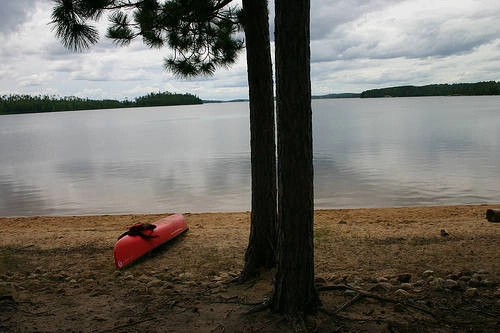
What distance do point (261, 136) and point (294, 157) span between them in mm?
1407

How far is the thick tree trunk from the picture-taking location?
4766mm

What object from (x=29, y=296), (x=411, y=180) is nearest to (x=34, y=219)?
(x=29, y=296)

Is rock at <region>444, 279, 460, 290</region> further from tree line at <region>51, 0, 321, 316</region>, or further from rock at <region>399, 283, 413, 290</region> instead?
tree line at <region>51, 0, 321, 316</region>

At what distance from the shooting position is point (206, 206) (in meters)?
13.5

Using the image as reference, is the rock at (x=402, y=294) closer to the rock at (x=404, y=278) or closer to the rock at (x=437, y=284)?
the rock at (x=437, y=284)

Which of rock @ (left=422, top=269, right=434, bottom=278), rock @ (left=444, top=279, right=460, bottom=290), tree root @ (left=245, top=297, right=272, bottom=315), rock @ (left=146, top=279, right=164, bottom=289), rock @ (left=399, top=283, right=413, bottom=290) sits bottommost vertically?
rock @ (left=146, top=279, right=164, bottom=289)

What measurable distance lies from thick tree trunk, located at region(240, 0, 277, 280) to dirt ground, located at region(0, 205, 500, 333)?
0.38 metres

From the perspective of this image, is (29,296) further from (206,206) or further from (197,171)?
(197,171)

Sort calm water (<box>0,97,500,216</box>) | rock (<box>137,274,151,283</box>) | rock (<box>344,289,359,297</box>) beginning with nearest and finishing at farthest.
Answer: rock (<box>344,289,359,297</box>) < rock (<box>137,274,151,283</box>) < calm water (<box>0,97,500,216</box>)

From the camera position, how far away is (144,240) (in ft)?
22.6

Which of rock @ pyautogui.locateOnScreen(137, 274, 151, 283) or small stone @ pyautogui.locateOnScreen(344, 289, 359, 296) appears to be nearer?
small stone @ pyautogui.locateOnScreen(344, 289, 359, 296)

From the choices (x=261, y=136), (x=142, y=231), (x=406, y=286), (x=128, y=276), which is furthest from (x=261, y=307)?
(x=142, y=231)

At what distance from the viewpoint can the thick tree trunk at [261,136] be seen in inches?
188

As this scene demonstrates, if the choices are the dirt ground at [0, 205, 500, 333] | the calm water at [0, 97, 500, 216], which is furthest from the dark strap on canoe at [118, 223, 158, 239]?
the calm water at [0, 97, 500, 216]
